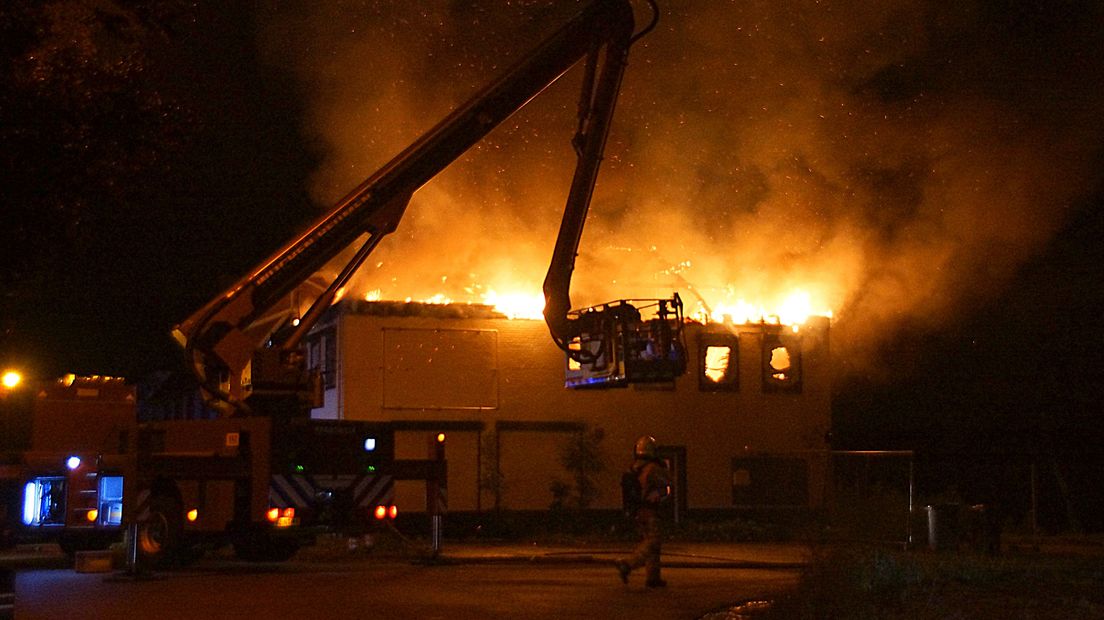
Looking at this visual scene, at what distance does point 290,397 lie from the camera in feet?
52.3

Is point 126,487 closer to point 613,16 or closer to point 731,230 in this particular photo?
point 613,16

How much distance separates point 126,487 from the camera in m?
15.3

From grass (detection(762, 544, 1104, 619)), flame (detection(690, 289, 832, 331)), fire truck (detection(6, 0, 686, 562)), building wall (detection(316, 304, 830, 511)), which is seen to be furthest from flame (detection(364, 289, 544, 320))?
grass (detection(762, 544, 1104, 619))

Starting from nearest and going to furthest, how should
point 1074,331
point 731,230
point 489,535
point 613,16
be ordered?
1. point 613,16
2. point 489,535
3. point 731,230
4. point 1074,331

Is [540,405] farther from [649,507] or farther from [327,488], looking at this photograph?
[649,507]

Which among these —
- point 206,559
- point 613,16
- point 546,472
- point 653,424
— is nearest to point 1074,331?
point 653,424

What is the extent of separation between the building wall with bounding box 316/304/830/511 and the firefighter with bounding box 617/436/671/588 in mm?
10321

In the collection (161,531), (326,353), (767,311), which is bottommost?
(161,531)

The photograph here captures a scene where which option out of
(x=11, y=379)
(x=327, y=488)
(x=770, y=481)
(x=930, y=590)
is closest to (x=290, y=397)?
→ (x=327, y=488)

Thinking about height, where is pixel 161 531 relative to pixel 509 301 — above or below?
below

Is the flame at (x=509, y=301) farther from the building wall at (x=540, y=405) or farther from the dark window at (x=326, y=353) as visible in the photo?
the dark window at (x=326, y=353)

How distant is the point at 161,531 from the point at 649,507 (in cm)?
640

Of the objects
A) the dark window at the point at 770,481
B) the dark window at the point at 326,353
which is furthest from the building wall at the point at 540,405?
the dark window at the point at 326,353

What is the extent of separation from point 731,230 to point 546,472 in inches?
262
